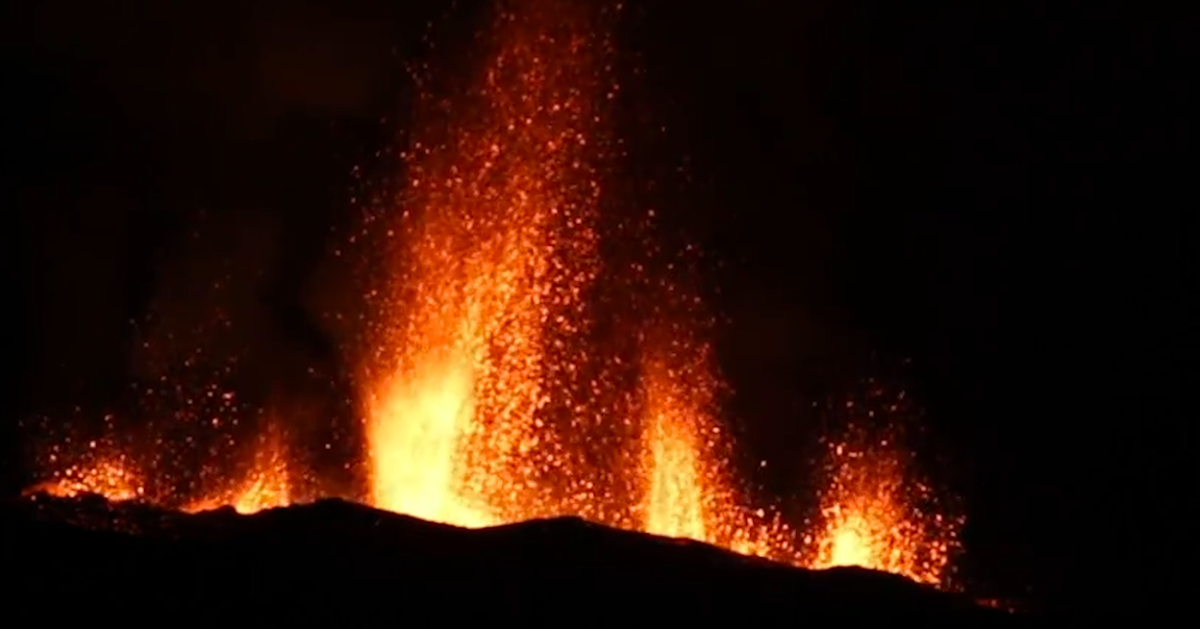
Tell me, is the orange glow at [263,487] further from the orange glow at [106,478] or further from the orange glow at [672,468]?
the orange glow at [672,468]

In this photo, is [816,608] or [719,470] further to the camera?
[719,470]

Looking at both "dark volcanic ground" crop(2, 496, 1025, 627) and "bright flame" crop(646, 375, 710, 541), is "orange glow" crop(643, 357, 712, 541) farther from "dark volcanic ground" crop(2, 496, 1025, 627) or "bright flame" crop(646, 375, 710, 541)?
"dark volcanic ground" crop(2, 496, 1025, 627)

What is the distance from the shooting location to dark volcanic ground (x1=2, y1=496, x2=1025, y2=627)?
15984 millimetres

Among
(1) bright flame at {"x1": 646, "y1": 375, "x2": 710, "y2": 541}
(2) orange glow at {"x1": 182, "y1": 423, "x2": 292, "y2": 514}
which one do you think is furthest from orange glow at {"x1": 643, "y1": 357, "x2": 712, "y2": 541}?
(2) orange glow at {"x1": 182, "y1": 423, "x2": 292, "y2": 514}

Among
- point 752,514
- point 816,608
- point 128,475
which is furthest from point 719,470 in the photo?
point 816,608

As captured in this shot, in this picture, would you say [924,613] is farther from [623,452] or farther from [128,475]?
[128,475]

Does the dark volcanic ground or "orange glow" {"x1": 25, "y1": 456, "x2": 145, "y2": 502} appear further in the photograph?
"orange glow" {"x1": 25, "y1": 456, "x2": 145, "y2": 502}

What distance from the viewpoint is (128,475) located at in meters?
30.7

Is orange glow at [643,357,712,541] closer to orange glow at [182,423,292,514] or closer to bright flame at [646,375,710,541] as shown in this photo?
bright flame at [646,375,710,541]

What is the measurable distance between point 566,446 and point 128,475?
739cm

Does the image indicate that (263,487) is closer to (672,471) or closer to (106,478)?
(106,478)

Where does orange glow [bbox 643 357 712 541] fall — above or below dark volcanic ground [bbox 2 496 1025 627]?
above

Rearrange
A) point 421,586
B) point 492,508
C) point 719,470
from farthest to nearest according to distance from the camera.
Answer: point 719,470, point 492,508, point 421,586

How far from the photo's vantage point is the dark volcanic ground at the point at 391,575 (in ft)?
52.4
